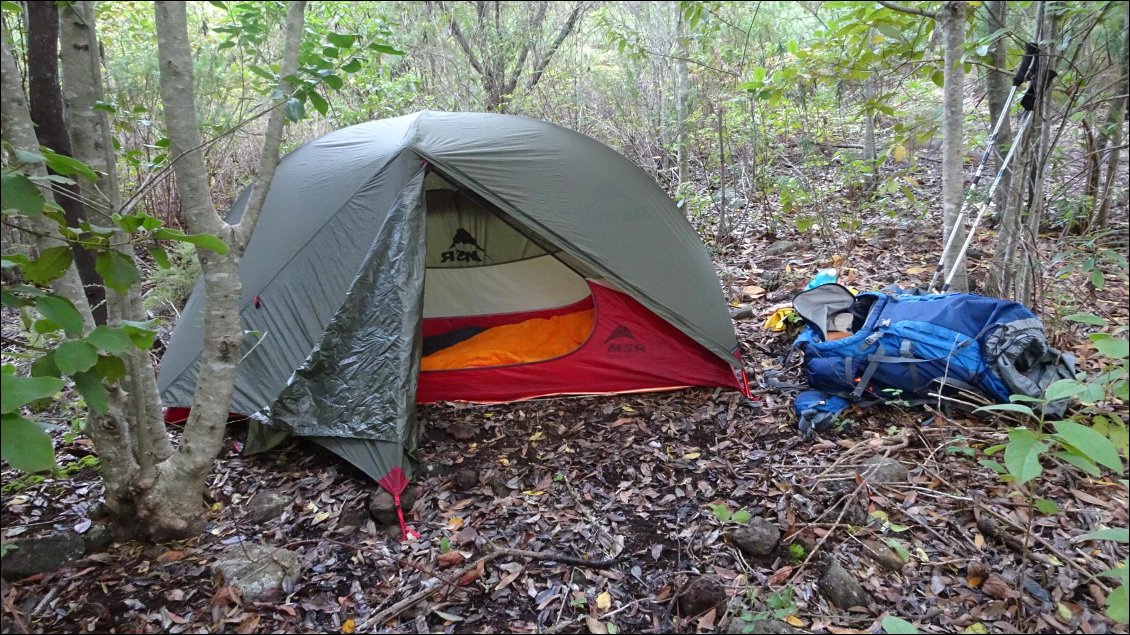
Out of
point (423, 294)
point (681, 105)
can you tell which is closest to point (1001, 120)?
point (681, 105)

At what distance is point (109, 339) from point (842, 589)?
7.59 feet

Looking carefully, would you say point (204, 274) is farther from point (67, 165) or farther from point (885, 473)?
point (885, 473)

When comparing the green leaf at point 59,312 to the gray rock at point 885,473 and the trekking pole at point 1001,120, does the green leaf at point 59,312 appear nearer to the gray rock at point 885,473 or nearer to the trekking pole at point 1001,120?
the gray rock at point 885,473

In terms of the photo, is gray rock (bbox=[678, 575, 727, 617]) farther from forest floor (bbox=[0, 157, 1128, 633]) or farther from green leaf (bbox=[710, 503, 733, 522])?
green leaf (bbox=[710, 503, 733, 522])

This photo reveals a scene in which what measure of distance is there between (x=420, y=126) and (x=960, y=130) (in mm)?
3041

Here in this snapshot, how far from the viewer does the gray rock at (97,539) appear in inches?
90.7

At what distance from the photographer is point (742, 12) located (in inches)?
323

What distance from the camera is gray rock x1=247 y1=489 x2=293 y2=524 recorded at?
2641 millimetres

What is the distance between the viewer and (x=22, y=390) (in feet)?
4.37

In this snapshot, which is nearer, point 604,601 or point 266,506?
point 604,601

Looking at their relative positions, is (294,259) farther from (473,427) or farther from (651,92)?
(651,92)

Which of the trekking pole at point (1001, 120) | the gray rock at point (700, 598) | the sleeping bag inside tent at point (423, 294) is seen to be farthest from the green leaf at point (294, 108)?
the trekking pole at point (1001, 120)

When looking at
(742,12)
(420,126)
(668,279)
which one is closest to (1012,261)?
(668,279)

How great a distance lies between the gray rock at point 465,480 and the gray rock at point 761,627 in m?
1.33
